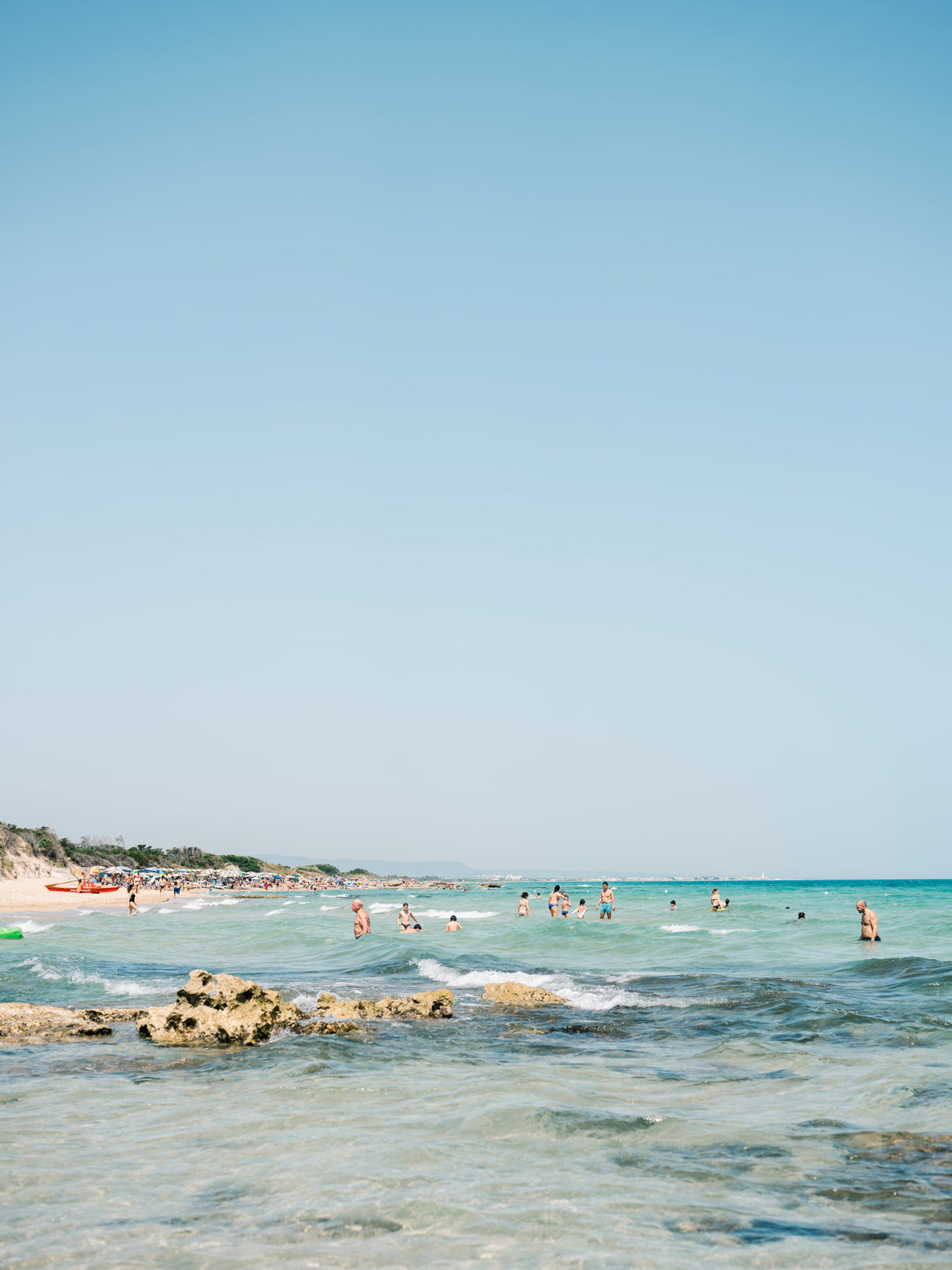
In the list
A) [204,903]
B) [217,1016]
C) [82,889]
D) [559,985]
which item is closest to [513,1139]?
[217,1016]

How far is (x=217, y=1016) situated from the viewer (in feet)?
42.8

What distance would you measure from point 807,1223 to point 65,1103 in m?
7.12

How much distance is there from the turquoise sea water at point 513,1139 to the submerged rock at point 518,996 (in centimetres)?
51

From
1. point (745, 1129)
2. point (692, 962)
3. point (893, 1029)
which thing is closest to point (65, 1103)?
point (745, 1129)

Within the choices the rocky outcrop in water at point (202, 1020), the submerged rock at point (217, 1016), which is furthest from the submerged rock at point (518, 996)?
the submerged rock at point (217, 1016)

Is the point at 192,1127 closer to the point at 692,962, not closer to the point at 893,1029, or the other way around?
the point at 893,1029

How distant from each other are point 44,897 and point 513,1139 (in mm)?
57529

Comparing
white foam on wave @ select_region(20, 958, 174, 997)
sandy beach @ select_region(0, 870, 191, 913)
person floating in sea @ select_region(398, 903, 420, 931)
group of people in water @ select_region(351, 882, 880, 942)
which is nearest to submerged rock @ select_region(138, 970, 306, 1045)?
white foam on wave @ select_region(20, 958, 174, 997)

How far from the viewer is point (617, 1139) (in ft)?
27.0

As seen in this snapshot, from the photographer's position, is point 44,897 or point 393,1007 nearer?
point 393,1007

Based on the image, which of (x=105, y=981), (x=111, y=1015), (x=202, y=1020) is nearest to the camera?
(x=202, y=1020)

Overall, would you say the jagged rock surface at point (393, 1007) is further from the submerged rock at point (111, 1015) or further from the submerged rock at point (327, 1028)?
the submerged rock at point (111, 1015)

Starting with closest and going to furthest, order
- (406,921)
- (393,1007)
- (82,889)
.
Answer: (393,1007) < (406,921) < (82,889)

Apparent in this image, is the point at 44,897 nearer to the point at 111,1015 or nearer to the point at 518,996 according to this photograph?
the point at 111,1015
